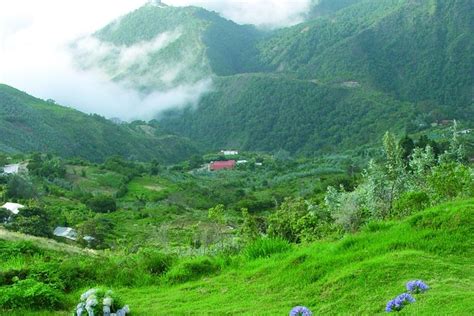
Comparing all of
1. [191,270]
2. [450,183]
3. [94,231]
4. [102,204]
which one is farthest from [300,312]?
[102,204]

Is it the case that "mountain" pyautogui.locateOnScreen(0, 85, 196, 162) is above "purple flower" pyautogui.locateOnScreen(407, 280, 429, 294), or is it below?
above

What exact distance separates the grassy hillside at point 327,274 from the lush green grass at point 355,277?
0.05 ft

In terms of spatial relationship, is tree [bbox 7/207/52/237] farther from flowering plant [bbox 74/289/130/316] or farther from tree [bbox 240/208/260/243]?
flowering plant [bbox 74/289/130/316]

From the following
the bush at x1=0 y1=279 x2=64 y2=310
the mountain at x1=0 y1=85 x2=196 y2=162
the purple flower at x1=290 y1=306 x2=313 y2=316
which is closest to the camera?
the purple flower at x1=290 y1=306 x2=313 y2=316

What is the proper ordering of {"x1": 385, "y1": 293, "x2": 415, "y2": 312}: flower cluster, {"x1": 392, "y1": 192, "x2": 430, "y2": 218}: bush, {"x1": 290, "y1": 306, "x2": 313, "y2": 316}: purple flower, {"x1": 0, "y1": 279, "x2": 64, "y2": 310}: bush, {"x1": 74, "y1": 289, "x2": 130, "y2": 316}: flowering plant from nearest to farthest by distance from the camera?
{"x1": 385, "y1": 293, "x2": 415, "y2": 312}: flower cluster → {"x1": 290, "y1": 306, "x2": 313, "y2": 316}: purple flower → {"x1": 74, "y1": 289, "x2": 130, "y2": 316}: flowering plant → {"x1": 0, "y1": 279, "x2": 64, "y2": 310}: bush → {"x1": 392, "y1": 192, "x2": 430, "y2": 218}: bush

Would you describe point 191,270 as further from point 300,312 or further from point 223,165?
point 223,165

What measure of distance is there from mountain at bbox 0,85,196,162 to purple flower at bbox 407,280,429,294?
138 metres

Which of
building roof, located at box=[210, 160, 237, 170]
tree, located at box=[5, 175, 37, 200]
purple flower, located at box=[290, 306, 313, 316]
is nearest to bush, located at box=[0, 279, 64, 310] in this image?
purple flower, located at box=[290, 306, 313, 316]

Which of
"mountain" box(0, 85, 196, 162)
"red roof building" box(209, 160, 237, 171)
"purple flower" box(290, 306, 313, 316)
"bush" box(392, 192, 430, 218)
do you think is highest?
"mountain" box(0, 85, 196, 162)

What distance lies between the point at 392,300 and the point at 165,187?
340 feet

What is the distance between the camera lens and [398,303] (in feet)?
21.6

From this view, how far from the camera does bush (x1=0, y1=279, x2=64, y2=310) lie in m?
8.70

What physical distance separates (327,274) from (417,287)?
178cm

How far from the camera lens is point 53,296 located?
905 centimetres
